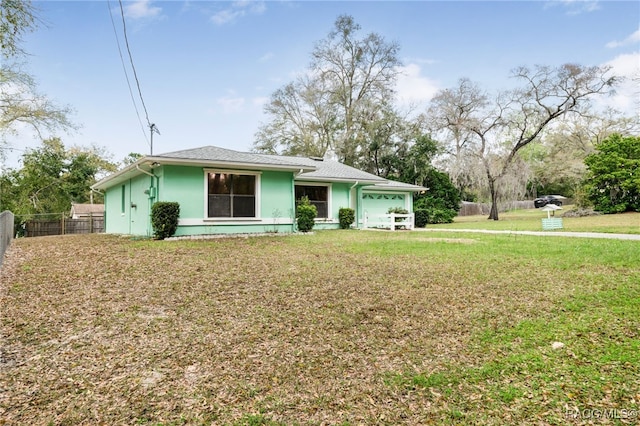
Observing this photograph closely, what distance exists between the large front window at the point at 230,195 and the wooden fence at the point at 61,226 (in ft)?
44.5

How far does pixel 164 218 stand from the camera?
979cm

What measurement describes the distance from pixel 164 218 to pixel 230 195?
230 centimetres

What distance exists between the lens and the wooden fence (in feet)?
64.0

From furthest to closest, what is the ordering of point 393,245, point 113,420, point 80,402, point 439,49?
point 439,49, point 393,245, point 80,402, point 113,420

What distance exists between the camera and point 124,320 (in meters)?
3.71

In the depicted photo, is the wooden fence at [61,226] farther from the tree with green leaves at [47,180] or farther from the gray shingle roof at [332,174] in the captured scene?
the gray shingle roof at [332,174]

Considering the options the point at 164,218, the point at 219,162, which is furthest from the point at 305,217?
the point at 164,218

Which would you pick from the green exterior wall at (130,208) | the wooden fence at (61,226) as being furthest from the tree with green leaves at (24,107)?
the wooden fence at (61,226)

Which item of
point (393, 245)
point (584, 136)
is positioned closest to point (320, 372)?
point (393, 245)

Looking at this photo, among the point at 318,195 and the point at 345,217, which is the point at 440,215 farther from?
the point at 318,195

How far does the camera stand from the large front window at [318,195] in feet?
47.9

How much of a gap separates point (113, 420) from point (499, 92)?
2729cm

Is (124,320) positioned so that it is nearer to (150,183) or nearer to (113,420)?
(113,420)

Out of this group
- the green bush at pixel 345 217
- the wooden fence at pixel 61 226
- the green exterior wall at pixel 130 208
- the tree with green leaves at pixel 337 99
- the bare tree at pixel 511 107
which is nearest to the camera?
the green exterior wall at pixel 130 208
